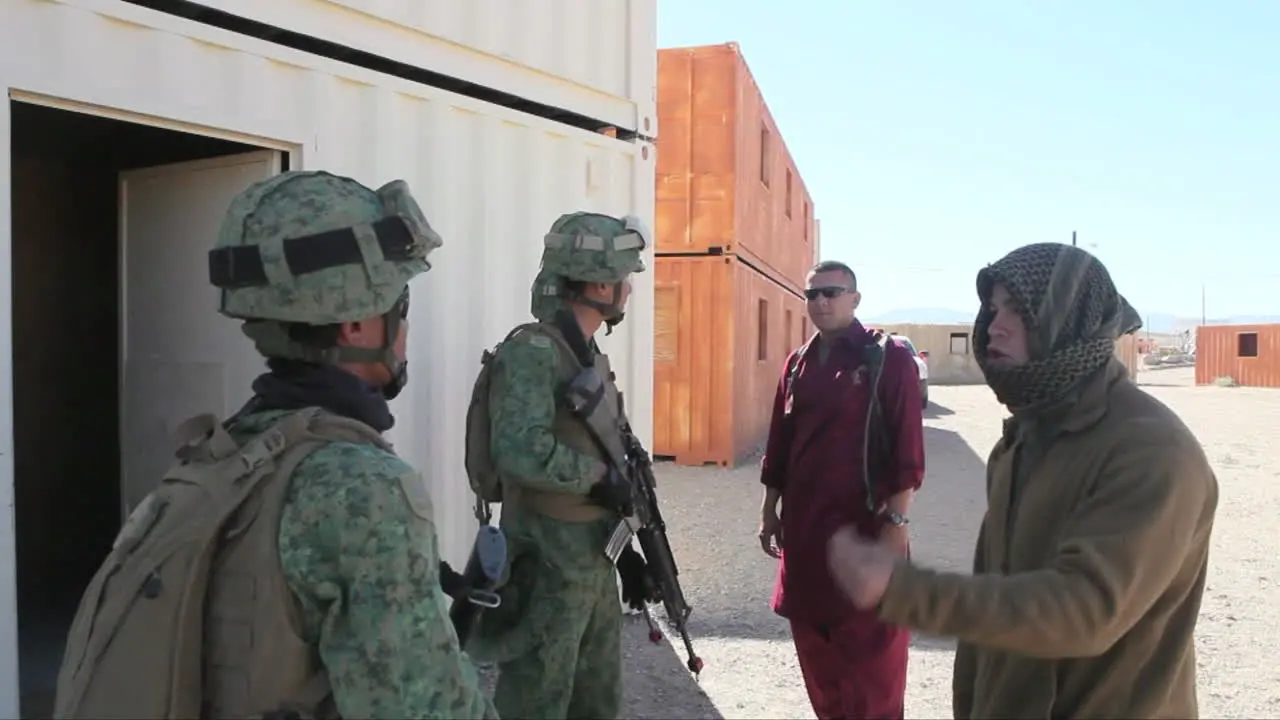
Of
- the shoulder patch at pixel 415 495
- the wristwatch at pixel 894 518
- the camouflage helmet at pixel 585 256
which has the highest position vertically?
the camouflage helmet at pixel 585 256

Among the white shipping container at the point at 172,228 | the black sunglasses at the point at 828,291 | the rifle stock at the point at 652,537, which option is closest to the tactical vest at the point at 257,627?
the white shipping container at the point at 172,228

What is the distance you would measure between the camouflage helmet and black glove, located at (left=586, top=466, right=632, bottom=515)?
54 centimetres

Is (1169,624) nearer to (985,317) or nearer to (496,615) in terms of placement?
(985,317)

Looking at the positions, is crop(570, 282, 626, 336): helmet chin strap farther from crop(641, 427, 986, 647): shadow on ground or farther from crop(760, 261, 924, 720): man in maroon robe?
crop(641, 427, 986, 647): shadow on ground

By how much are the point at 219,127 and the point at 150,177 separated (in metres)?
0.86

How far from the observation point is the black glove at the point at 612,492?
2.83m

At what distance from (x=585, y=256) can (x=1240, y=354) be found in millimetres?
33900

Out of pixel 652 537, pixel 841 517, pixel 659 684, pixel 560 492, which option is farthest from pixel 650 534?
pixel 659 684

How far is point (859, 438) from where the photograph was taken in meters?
3.32

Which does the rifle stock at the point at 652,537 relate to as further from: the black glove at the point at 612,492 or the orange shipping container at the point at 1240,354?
the orange shipping container at the point at 1240,354

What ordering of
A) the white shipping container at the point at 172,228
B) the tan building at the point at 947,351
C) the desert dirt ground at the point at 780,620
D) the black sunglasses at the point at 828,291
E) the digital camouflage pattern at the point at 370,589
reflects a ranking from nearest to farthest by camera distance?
the digital camouflage pattern at the point at 370,589
the white shipping container at the point at 172,228
the black sunglasses at the point at 828,291
the desert dirt ground at the point at 780,620
the tan building at the point at 947,351

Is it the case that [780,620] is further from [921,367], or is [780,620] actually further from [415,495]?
[921,367]

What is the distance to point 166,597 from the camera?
48.1 inches

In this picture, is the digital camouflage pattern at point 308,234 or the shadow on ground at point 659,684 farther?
the shadow on ground at point 659,684
